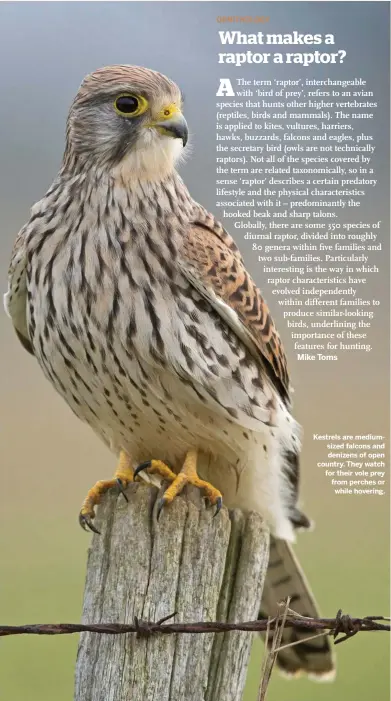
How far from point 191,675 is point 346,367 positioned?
180cm

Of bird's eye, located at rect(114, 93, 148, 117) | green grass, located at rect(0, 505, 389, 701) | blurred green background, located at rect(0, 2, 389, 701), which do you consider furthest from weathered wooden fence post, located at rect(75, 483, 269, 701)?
green grass, located at rect(0, 505, 389, 701)

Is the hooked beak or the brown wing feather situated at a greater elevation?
the hooked beak

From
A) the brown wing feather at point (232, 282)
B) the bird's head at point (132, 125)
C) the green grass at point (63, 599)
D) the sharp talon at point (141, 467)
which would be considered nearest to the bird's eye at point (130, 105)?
the bird's head at point (132, 125)

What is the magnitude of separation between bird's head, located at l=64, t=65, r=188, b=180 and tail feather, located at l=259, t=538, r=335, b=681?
1305 mm

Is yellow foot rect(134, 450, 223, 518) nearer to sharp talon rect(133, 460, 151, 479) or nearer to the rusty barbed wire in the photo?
sharp talon rect(133, 460, 151, 479)

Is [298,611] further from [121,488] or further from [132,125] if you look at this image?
[132,125]

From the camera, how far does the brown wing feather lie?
2.57 m

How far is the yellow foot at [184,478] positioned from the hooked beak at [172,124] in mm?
932

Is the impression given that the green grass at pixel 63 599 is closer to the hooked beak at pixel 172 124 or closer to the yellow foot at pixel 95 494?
the yellow foot at pixel 95 494

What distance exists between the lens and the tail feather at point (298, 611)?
282cm

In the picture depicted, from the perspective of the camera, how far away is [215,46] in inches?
139

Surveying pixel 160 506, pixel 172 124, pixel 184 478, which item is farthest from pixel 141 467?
pixel 172 124

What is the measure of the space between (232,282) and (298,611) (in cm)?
107

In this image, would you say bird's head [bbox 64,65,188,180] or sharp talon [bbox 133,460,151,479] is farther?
bird's head [bbox 64,65,188,180]
